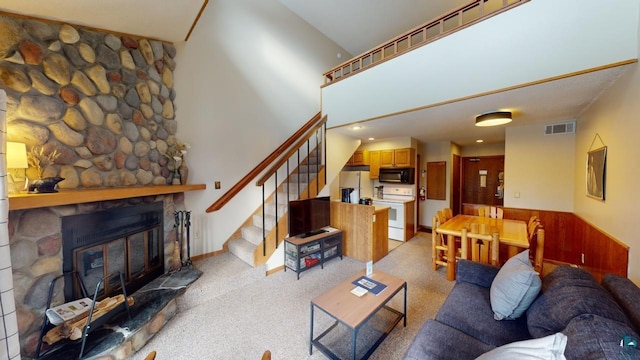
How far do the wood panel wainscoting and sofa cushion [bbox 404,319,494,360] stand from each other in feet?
5.73

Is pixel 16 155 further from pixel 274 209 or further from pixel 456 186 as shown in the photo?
pixel 456 186

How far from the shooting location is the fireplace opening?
1900 millimetres

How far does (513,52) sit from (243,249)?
396cm

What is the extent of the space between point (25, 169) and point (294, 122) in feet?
12.1

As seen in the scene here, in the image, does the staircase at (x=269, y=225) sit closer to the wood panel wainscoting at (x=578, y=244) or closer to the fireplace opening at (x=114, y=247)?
the fireplace opening at (x=114, y=247)

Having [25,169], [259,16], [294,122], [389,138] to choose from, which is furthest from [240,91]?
[389,138]

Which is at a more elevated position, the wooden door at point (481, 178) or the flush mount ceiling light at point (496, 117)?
the flush mount ceiling light at point (496, 117)

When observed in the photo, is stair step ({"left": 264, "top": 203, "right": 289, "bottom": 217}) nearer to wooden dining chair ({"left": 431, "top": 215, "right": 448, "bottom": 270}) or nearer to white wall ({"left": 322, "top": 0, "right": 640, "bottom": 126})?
white wall ({"left": 322, "top": 0, "right": 640, "bottom": 126})

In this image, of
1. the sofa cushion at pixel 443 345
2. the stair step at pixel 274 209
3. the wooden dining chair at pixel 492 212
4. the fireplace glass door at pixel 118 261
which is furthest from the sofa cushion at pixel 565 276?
the fireplace glass door at pixel 118 261

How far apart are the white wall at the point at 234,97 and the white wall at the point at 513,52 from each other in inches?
82.2

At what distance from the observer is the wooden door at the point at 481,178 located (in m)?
6.05

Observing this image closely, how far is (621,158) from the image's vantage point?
2.00m

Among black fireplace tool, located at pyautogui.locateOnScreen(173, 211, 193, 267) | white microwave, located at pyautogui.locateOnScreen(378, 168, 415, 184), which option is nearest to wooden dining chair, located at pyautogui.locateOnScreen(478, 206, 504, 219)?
white microwave, located at pyautogui.locateOnScreen(378, 168, 415, 184)

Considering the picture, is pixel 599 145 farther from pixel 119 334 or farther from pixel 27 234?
pixel 27 234
